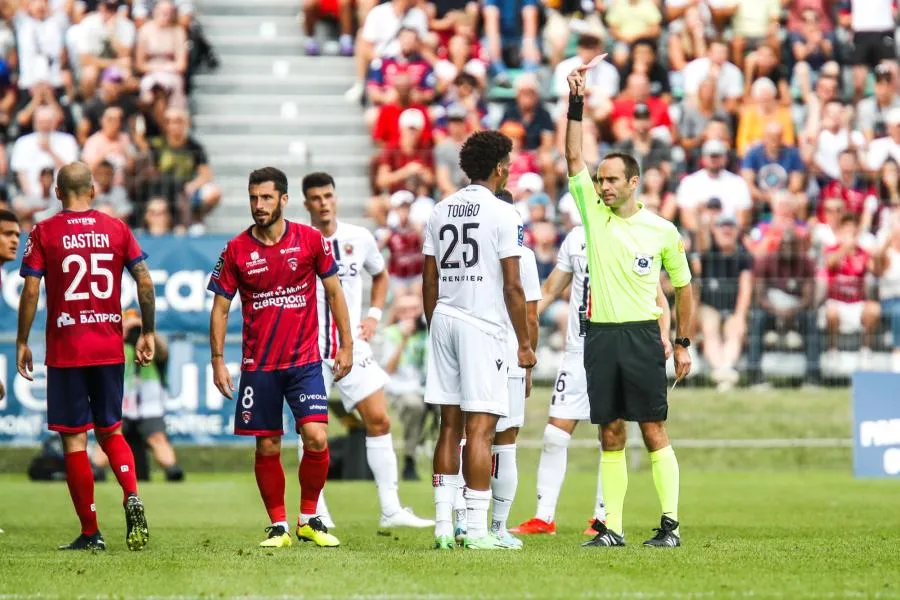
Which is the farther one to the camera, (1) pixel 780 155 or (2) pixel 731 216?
(1) pixel 780 155

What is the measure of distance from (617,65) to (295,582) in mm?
17921

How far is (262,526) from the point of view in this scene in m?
12.6

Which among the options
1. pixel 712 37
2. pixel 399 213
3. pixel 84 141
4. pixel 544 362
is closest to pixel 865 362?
pixel 544 362

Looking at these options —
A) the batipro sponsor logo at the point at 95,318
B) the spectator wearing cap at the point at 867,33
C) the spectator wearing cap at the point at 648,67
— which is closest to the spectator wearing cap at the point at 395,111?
the spectator wearing cap at the point at 648,67

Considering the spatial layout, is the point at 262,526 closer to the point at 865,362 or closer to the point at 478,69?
the point at 865,362

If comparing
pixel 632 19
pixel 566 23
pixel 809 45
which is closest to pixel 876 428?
pixel 809 45

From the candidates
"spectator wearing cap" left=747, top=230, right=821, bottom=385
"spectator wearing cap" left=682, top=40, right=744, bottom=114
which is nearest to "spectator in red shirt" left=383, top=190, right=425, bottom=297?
"spectator wearing cap" left=747, top=230, right=821, bottom=385

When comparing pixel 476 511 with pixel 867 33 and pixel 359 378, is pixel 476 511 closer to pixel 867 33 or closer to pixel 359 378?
pixel 359 378

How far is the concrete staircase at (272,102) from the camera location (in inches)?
926

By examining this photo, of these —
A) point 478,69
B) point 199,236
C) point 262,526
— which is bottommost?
point 262,526

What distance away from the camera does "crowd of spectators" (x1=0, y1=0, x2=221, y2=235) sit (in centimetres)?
2084

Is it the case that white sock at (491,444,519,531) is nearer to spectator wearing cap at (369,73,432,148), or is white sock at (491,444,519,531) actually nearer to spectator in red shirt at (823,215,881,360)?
spectator in red shirt at (823,215,881,360)

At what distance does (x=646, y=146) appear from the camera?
2275 centimetres

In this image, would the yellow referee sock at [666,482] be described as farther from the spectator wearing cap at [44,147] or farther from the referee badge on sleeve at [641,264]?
the spectator wearing cap at [44,147]
